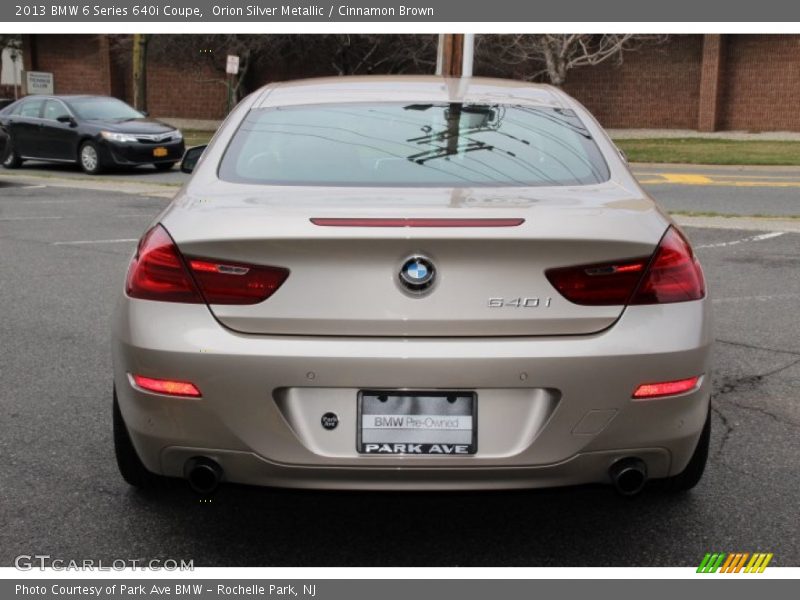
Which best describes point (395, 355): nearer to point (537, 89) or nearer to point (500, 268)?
point (500, 268)

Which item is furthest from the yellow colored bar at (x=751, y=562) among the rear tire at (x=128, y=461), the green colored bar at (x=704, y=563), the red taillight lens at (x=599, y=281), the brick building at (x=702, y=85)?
the brick building at (x=702, y=85)

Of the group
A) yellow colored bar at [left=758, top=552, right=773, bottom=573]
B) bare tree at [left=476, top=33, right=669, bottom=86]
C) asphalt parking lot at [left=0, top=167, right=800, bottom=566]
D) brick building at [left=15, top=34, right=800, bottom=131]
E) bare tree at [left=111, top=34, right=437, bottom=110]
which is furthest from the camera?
bare tree at [left=111, top=34, right=437, bottom=110]

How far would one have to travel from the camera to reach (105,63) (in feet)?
141

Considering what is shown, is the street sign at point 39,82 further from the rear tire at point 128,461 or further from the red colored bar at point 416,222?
the red colored bar at point 416,222

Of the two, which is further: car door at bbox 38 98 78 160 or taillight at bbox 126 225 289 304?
car door at bbox 38 98 78 160

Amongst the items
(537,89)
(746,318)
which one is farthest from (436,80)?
(746,318)

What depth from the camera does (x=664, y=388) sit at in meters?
3.25

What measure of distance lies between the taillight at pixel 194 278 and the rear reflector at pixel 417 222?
0.65 feet

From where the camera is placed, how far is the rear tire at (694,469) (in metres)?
3.79

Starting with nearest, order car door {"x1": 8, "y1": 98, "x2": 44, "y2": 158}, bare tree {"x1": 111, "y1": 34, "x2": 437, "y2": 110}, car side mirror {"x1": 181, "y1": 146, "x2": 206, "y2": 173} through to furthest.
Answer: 1. car side mirror {"x1": 181, "y1": 146, "x2": 206, "y2": 173}
2. car door {"x1": 8, "y1": 98, "x2": 44, "y2": 158}
3. bare tree {"x1": 111, "y1": 34, "x2": 437, "y2": 110}

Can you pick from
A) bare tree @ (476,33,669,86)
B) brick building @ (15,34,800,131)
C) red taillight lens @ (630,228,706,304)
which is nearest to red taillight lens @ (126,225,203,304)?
red taillight lens @ (630,228,706,304)

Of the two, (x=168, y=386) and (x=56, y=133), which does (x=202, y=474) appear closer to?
(x=168, y=386)

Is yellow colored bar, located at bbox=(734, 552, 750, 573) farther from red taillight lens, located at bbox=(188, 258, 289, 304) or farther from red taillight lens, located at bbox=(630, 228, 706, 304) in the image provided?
red taillight lens, located at bbox=(188, 258, 289, 304)

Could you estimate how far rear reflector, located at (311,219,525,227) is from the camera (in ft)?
10.4
